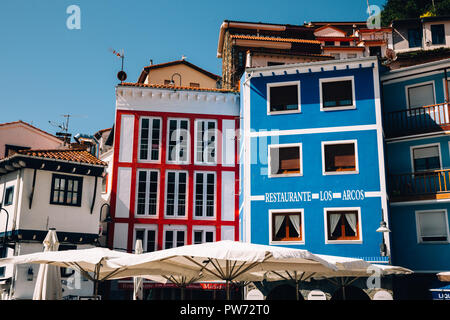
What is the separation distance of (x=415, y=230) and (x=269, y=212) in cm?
675

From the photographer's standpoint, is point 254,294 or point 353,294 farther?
point 254,294

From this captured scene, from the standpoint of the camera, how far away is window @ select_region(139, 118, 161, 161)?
31.0 meters

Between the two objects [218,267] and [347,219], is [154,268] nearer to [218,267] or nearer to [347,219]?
[218,267]

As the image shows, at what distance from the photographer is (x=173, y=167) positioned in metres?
31.0

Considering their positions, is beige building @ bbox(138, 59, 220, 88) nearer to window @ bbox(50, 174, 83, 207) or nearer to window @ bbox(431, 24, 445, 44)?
window @ bbox(50, 174, 83, 207)

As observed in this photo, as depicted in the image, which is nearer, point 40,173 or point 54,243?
point 54,243

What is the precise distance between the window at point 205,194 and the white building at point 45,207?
5.70 metres

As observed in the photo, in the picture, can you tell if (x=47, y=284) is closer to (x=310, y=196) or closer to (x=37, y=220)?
(x=37, y=220)

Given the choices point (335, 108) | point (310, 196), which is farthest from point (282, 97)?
point (310, 196)

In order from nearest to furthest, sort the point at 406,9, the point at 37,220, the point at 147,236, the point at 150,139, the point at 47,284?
the point at 47,284 → the point at 37,220 → the point at 147,236 → the point at 150,139 → the point at 406,9

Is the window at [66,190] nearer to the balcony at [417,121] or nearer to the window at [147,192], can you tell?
the window at [147,192]

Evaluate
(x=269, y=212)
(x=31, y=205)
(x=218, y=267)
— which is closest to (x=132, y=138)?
(x=31, y=205)

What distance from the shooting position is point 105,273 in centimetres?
1501

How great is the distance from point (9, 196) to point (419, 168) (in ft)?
68.0
